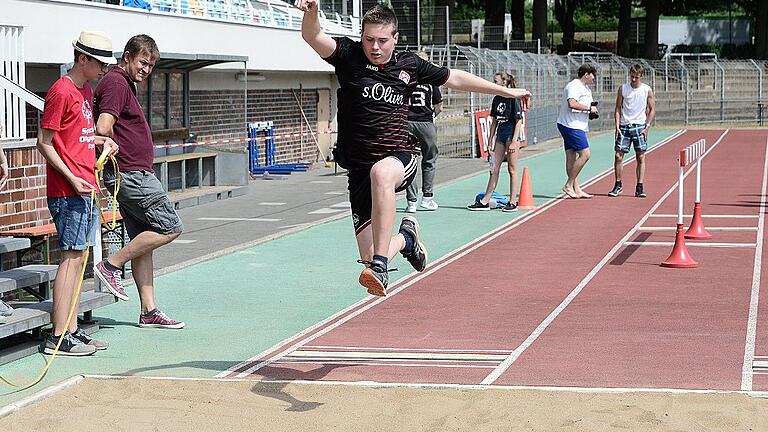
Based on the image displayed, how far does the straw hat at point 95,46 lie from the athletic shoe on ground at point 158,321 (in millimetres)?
2094

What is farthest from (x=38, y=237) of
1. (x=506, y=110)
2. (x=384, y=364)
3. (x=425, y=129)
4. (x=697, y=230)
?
(x=506, y=110)

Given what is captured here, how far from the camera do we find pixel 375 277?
7.26 meters

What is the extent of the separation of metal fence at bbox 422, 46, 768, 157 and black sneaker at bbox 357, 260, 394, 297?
22.5m

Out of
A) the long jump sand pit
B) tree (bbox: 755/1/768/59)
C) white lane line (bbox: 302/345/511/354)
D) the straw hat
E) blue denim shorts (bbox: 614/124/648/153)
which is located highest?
tree (bbox: 755/1/768/59)

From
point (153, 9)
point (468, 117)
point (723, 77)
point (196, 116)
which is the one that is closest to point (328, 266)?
point (153, 9)

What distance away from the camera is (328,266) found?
508 inches

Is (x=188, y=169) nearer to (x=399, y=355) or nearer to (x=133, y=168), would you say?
(x=133, y=168)

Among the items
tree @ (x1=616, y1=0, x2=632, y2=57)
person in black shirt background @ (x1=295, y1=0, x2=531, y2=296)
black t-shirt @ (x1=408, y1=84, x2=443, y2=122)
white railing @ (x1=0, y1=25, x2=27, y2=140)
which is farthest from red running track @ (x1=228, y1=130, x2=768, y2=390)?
tree @ (x1=616, y1=0, x2=632, y2=57)

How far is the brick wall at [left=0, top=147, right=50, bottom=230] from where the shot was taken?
11281mm

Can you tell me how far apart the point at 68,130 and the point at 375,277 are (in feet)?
8.78

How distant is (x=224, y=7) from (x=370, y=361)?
1789cm

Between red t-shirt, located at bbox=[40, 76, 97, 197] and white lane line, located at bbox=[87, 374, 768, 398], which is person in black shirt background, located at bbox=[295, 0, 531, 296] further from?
red t-shirt, located at bbox=[40, 76, 97, 197]

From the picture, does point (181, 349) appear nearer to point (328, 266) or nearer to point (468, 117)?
point (328, 266)

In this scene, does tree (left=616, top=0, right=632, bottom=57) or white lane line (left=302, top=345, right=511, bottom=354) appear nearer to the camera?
white lane line (left=302, top=345, right=511, bottom=354)
